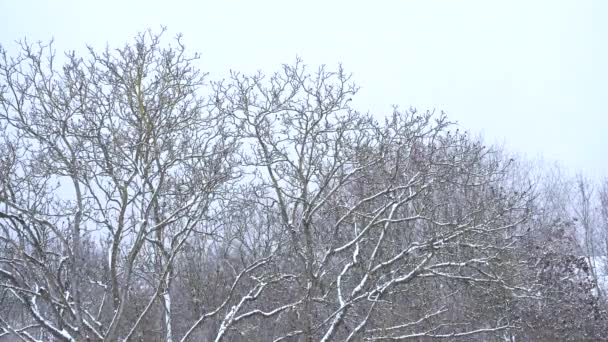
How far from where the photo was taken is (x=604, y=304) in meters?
15.5

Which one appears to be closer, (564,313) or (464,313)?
(464,313)

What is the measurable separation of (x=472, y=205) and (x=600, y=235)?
29626 mm

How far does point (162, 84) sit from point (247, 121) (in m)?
3.15

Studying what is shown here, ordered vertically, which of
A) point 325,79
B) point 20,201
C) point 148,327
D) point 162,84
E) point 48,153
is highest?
point 325,79

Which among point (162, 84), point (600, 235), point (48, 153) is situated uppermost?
point (600, 235)

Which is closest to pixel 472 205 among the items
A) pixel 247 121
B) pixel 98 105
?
pixel 247 121

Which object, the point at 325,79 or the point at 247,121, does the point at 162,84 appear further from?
the point at 325,79

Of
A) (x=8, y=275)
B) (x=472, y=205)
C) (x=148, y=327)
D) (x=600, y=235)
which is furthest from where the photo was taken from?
(x=600, y=235)

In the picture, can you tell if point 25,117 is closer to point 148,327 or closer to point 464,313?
point 148,327

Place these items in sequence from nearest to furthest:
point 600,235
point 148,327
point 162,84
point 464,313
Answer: point 162,84 < point 148,327 < point 464,313 < point 600,235

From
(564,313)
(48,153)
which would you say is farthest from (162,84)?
(564,313)

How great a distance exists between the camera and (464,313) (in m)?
12.0

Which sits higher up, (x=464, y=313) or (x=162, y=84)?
(x=162, y=84)

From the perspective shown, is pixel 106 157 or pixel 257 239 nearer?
pixel 106 157
